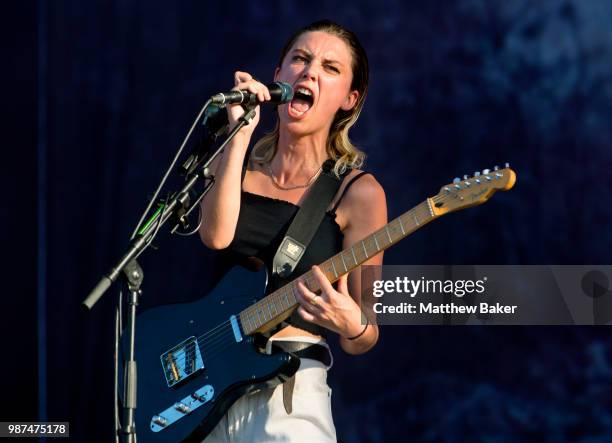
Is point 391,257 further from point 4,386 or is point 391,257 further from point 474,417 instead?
point 4,386

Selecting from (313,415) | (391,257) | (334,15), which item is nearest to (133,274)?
(313,415)

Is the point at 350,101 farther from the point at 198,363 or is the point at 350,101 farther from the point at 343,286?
the point at 198,363

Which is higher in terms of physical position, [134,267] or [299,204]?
[299,204]

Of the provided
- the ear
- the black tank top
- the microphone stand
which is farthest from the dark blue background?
the microphone stand

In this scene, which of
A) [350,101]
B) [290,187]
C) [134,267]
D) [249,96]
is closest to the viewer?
[134,267]

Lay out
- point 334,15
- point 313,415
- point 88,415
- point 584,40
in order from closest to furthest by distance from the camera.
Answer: point 313,415, point 584,40, point 334,15, point 88,415

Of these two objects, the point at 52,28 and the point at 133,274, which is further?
the point at 52,28

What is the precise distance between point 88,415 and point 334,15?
1.72 metres

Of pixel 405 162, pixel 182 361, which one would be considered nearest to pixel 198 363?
pixel 182 361

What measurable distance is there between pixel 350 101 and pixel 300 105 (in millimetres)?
208

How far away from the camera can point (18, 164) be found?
3.62 meters

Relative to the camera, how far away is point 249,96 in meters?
2.20

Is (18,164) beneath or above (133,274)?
above

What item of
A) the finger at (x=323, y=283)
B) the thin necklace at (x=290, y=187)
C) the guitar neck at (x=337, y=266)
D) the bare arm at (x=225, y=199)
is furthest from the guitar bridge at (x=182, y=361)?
the thin necklace at (x=290, y=187)
